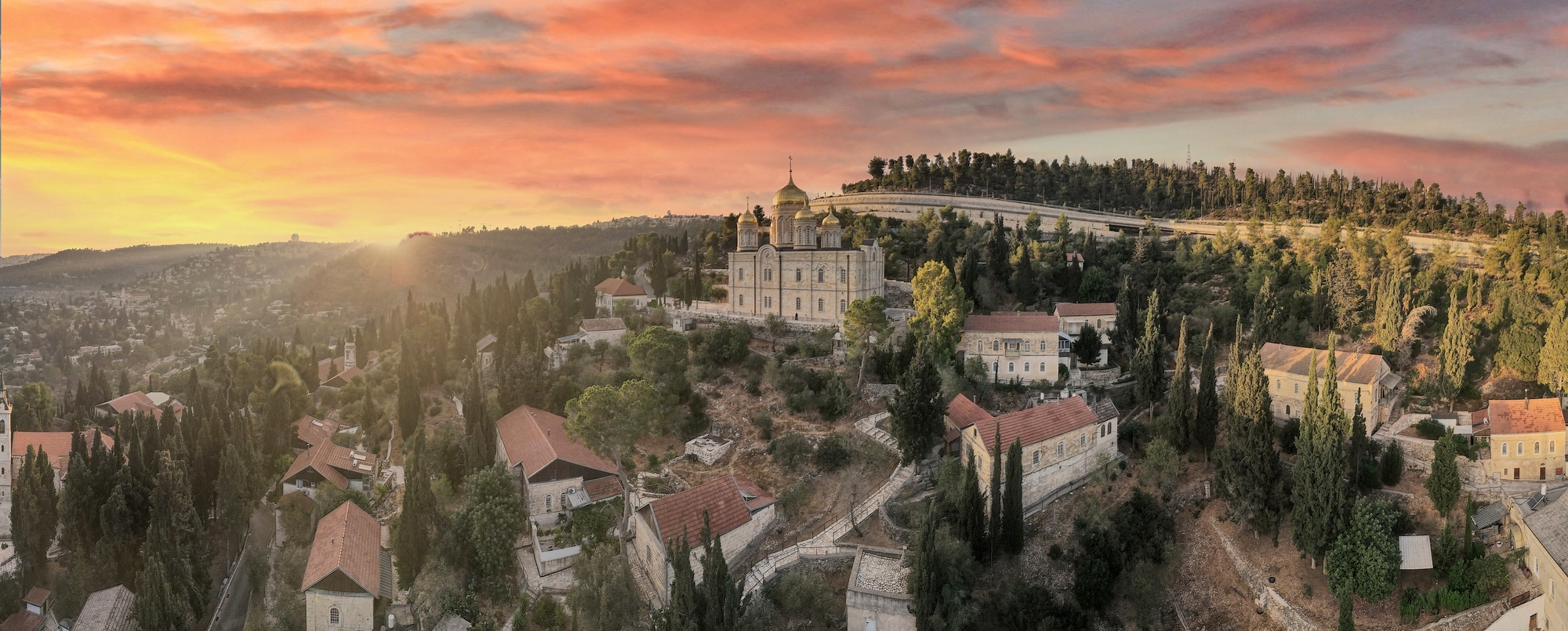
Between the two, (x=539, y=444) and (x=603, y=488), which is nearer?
(x=603, y=488)

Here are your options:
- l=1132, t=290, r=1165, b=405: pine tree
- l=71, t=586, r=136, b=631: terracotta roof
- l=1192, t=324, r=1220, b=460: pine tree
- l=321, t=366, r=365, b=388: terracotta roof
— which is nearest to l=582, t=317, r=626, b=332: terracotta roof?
l=321, t=366, r=365, b=388: terracotta roof

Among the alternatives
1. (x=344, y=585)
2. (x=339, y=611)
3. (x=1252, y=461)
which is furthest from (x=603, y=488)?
(x=1252, y=461)

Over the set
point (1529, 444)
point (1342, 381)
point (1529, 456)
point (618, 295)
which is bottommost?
point (1529, 456)

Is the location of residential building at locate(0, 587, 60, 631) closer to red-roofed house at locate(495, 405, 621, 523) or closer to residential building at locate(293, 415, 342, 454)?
residential building at locate(293, 415, 342, 454)

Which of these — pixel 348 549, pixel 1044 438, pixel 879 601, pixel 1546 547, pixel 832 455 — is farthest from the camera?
pixel 832 455

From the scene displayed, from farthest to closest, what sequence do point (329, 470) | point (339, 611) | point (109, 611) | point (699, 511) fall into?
point (329, 470), point (109, 611), point (339, 611), point (699, 511)

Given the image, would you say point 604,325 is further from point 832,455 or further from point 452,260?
point 452,260

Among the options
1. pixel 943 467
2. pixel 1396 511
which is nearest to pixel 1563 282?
pixel 1396 511

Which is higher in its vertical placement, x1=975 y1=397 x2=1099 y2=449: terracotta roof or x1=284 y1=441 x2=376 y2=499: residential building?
x1=975 y1=397 x2=1099 y2=449: terracotta roof

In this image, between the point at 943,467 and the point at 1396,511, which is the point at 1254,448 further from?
the point at 943,467
